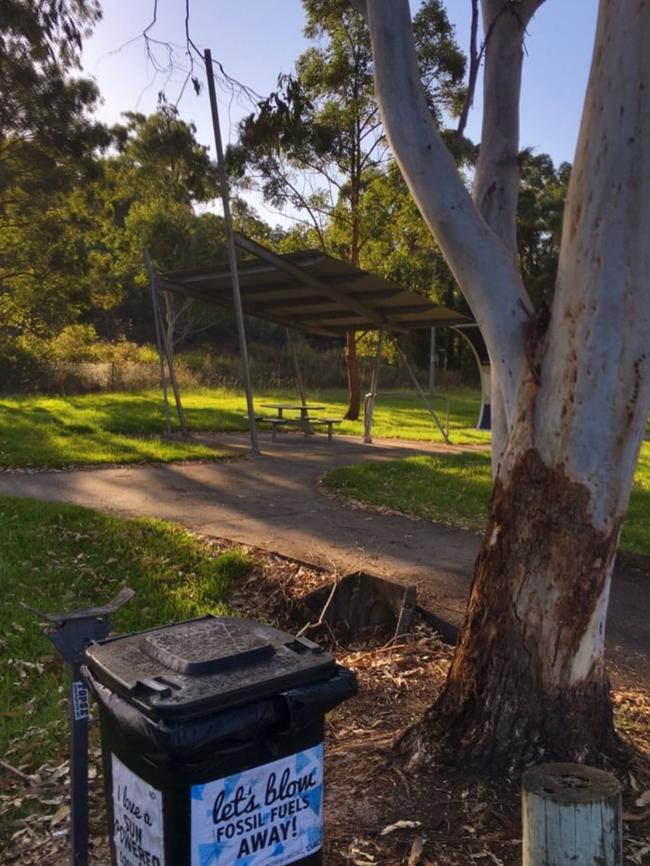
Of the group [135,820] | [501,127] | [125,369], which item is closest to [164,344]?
[501,127]

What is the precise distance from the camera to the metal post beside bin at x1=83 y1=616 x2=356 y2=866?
6.91 ft

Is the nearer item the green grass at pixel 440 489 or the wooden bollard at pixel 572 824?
the wooden bollard at pixel 572 824

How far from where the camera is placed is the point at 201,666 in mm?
2238

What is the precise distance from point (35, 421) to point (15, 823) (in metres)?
12.9

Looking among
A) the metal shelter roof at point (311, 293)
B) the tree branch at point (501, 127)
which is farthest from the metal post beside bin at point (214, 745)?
the metal shelter roof at point (311, 293)

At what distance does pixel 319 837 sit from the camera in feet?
7.95

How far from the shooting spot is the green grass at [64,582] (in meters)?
4.42

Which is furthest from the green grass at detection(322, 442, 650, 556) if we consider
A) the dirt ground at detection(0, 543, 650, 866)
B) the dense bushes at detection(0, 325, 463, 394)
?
A: the dense bushes at detection(0, 325, 463, 394)

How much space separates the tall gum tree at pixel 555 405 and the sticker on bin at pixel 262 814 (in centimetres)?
108

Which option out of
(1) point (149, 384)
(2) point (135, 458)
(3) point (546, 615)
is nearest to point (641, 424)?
(3) point (546, 615)

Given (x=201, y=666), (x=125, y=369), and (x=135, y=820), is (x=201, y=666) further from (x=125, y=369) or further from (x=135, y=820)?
(x=125, y=369)

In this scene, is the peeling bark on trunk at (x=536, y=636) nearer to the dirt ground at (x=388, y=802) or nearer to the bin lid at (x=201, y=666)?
the dirt ground at (x=388, y=802)

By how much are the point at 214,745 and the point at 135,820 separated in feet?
1.32

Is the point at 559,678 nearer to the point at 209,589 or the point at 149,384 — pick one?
the point at 209,589
